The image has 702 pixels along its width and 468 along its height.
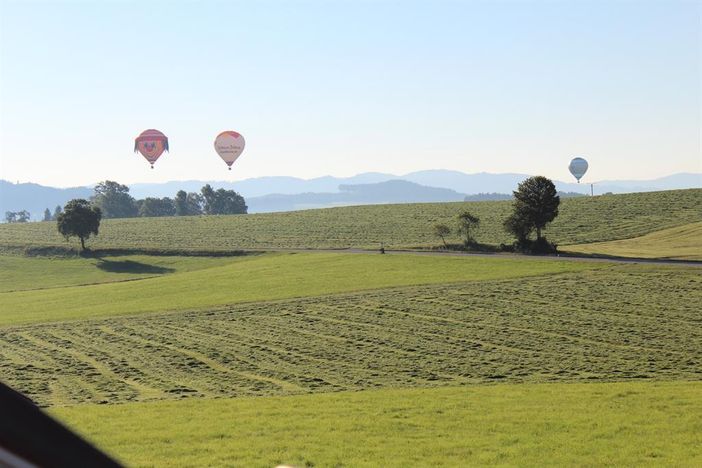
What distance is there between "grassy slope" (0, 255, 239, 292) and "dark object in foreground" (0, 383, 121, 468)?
87.0m

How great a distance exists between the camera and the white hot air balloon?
194m

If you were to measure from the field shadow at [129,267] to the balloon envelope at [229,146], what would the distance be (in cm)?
5196

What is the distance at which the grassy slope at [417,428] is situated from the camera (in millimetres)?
21188

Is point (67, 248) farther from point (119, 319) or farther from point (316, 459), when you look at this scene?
point (316, 459)

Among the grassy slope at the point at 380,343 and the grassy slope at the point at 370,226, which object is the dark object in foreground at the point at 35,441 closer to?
the grassy slope at the point at 380,343

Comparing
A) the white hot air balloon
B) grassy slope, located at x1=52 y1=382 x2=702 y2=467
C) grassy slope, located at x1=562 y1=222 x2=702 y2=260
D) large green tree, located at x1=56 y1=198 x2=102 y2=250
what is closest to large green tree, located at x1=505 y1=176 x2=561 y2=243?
grassy slope, located at x1=562 y1=222 x2=702 y2=260

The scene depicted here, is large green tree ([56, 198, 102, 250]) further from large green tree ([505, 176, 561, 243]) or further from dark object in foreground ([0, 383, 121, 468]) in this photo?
dark object in foreground ([0, 383, 121, 468])

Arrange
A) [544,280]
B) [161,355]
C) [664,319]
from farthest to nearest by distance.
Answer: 1. [544,280]
2. [664,319]
3. [161,355]

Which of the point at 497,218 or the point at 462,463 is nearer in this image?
the point at 462,463

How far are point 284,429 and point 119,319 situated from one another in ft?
109

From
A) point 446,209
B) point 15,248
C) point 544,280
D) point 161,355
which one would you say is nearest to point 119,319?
point 161,355

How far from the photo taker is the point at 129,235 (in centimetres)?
12419

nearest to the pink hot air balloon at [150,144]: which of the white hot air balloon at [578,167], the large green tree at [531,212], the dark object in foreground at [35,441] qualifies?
the large green tree at [531,212]

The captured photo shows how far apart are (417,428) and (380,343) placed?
20.1m
